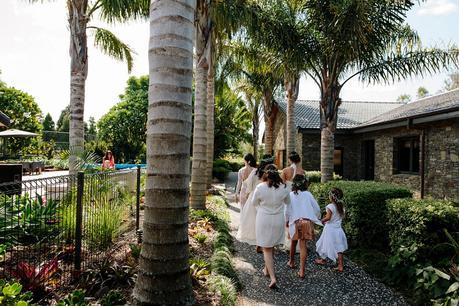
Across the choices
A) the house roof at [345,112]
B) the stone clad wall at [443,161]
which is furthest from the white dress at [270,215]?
the house roof at [345,112]

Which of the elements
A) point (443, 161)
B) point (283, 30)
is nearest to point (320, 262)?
point (283, 30)

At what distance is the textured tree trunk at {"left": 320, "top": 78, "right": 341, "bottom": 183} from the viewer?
383 inches

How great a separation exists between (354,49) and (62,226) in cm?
786

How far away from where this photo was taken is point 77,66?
28.7 feet

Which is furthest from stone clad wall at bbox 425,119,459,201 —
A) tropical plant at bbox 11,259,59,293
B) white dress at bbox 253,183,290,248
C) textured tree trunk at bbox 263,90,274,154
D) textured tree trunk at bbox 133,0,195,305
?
textured tree trunk at bbox 263,90,274,154

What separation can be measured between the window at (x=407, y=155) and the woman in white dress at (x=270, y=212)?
971 cm

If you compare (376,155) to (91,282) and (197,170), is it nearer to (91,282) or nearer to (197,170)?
(197,170)

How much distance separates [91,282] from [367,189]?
5.01m

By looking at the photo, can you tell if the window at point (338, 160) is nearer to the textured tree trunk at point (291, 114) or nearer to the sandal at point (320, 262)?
the textured tree trunk at point (291, 114)

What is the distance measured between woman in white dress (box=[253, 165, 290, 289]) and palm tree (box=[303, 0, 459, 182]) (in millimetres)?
5211

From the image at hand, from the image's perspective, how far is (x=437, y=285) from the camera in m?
3.94

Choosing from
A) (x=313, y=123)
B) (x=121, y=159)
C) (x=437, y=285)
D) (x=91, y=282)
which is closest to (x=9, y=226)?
(x=91, y=282)

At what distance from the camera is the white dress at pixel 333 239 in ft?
18.3

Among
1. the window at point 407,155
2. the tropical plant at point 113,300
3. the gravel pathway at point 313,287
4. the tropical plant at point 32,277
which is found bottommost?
the gravel pathway at point 313,287
